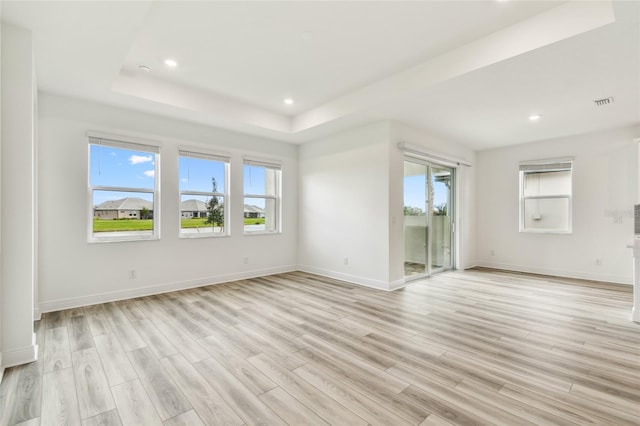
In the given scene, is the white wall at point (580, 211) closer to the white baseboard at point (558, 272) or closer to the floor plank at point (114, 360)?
the white baseboard at point (558, 272)

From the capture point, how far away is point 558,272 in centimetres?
570

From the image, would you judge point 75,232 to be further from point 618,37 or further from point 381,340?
point 618,37

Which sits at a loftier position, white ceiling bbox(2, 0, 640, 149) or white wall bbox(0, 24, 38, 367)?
white ceiling bbox(2, 0, 640, 149)

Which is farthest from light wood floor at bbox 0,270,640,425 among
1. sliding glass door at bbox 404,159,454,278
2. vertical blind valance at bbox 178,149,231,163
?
vertical blind valance at bbox 178,149,231,163

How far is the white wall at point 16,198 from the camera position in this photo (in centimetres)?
227

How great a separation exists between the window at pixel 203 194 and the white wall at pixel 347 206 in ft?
5.36

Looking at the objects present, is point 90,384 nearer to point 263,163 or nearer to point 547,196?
point 263,163

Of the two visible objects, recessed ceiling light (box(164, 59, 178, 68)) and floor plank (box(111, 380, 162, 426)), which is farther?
recessed ceiling light (box(164, 59, 178, 68))

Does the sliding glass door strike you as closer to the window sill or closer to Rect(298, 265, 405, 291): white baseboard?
Rect(298, 265, 405, 291): white baseboard

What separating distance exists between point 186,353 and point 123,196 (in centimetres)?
274

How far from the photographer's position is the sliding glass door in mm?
5281

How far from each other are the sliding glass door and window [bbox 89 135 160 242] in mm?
4109

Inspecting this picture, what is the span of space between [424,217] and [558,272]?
288 cm

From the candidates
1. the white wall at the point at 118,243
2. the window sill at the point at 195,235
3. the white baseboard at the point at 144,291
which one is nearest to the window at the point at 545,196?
the white baseboard at the point at 144,291
